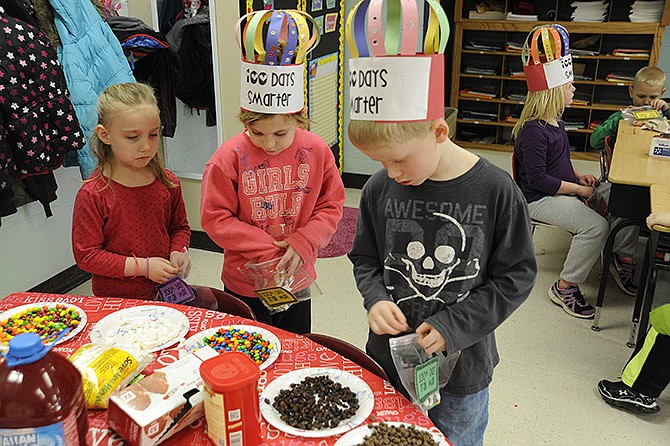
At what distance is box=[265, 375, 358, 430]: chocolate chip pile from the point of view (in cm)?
125

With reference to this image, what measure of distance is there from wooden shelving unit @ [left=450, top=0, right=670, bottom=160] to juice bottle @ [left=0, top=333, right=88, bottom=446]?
17.3ft

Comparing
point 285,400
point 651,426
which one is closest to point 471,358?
point 285,400

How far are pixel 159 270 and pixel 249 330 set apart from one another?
481mm

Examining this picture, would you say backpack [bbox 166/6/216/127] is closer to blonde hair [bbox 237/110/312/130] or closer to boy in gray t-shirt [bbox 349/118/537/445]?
blonde hair [bbox 237/110/312/130]

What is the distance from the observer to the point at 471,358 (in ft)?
4.75

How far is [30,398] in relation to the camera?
0.93 meters

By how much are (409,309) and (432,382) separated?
18 cm

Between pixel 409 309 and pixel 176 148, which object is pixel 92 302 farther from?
pixel 176 148

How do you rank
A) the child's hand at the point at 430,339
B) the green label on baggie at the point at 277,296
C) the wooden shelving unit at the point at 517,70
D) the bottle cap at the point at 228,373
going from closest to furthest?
the bottle cap at the point at 228,373
the child's hand at the point at 430,339
the green label on baggie at the point at 277,296
the wooden shelving unit at the point at 517,70

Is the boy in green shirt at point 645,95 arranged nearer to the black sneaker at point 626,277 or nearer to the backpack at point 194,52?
the black sneaker at point 626,277

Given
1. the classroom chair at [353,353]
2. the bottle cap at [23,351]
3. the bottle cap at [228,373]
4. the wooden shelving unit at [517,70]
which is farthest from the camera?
the wooden shelving unit at [517,70]

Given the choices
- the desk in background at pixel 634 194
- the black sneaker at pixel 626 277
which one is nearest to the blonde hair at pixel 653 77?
the desk in background at pixel 634 194

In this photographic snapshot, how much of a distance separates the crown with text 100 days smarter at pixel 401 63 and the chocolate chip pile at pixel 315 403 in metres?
0.58

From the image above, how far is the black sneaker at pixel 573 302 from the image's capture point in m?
3.06
